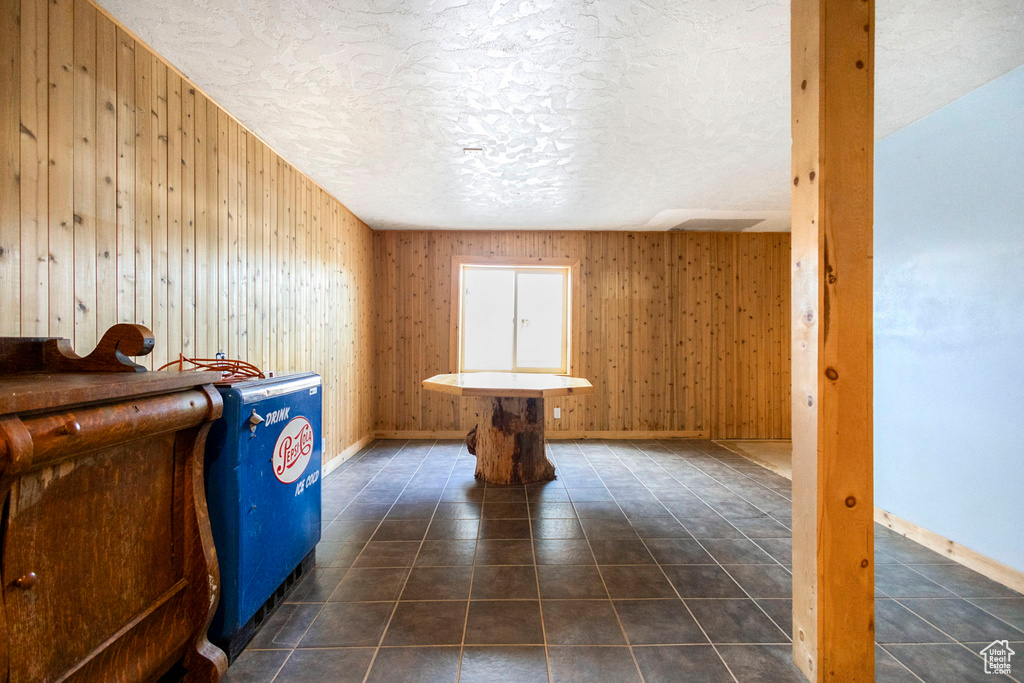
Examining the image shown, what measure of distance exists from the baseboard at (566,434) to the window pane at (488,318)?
85 cm

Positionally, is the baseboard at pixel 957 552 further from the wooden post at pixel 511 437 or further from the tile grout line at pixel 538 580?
the wooden post at pixel 511 437

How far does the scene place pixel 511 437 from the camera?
139 inches

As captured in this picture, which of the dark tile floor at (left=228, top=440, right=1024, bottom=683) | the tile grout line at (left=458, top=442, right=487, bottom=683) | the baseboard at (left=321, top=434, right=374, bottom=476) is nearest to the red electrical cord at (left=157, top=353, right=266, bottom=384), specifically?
the dark tile floor at (left=228, top=440, right=1024, bottom=683)

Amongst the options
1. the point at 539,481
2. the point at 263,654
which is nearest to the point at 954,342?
the point at 539,481

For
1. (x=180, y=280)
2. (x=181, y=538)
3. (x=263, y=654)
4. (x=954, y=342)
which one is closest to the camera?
(x=181, y=538)

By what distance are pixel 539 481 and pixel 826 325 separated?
265 centimetres

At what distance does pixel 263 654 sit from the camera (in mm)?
1619

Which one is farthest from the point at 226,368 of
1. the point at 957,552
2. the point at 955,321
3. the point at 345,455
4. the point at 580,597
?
the point at 957,552

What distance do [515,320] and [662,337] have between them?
Answer: 72.3 inches

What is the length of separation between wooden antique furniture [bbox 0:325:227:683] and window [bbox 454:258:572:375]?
4074mm

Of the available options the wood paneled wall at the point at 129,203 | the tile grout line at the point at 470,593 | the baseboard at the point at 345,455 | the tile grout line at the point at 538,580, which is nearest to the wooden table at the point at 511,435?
the tile grout line at the point at 538,580

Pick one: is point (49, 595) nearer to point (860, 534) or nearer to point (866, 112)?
point (860, 534)

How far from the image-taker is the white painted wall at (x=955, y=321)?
2113 millimetres

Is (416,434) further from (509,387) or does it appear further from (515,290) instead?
(509,387)
